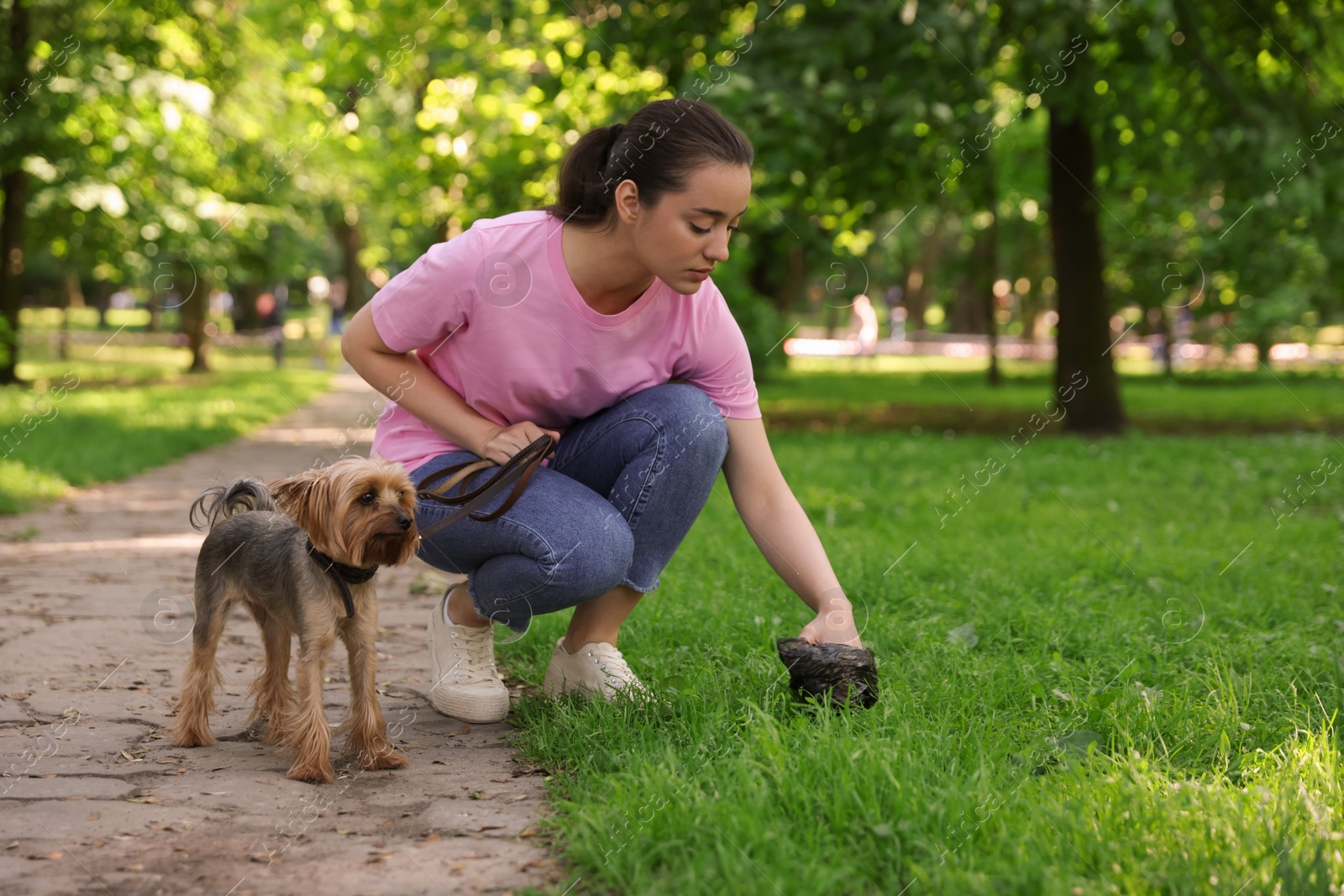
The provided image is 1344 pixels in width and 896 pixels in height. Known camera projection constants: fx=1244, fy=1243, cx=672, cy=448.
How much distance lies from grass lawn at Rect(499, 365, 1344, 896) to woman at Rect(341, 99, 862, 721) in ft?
1.03

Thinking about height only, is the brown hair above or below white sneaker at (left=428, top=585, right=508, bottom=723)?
above

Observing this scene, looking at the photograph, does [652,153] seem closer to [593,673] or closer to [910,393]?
[593,673]

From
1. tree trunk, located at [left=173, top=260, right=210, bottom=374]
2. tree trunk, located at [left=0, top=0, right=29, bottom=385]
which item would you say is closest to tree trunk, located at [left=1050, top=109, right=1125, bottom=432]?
tree trunk, located at [left=0, top=0, right=29, bottom=385]

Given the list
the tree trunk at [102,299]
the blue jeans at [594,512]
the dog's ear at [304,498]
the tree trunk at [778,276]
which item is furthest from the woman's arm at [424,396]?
the tree trunk at [102,299]

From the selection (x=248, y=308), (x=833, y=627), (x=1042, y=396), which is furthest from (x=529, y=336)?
(x=248, y=308)

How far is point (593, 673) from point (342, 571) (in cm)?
88

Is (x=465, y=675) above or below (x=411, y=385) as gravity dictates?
below

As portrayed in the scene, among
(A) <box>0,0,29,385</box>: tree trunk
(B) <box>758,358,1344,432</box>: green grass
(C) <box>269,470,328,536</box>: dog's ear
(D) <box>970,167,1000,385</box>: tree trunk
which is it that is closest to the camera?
(C) <box>269,470,328,536</box>: dog's ear

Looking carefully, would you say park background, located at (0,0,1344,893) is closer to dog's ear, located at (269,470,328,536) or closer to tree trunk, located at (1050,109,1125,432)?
tree trunk, located at (1050,109,1125,432)

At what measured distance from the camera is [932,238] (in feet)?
134

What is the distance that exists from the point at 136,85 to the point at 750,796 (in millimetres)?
14652

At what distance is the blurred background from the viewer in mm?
9945

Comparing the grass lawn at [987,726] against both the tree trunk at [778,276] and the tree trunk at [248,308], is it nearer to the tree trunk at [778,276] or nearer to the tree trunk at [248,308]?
the tree trunk at [778,276]

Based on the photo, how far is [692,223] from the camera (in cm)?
334
